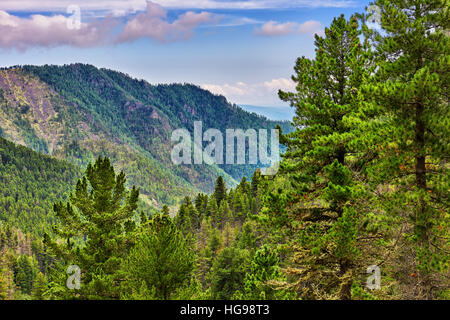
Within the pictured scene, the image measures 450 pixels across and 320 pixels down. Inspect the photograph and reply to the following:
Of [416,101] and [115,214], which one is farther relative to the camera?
[115,214]

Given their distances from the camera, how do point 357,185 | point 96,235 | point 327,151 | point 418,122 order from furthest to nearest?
1. point 96,235
2. point 327,151
3. point 357,185
4. point 418,122

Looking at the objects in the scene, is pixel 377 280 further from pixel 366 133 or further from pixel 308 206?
pixel 366 133

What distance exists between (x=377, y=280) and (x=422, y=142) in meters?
4.54

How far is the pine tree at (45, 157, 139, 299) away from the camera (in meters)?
17.9

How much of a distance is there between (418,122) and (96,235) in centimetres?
1556

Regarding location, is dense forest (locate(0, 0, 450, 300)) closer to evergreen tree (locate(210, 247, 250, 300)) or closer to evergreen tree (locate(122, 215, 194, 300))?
evergreen tree (locate(122, 215, 194, 300))

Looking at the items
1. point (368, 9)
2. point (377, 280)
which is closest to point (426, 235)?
point (377, 280)

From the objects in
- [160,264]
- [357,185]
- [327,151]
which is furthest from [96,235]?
[357,185]

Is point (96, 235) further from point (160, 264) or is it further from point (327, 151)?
point (327, 151)

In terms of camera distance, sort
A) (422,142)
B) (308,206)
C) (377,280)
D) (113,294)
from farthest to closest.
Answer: (113,294) → (308,206) → (377,280) → (422,142)

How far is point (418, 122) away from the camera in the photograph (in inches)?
397

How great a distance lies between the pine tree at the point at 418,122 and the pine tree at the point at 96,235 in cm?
1359

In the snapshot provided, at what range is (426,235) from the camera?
410 inches

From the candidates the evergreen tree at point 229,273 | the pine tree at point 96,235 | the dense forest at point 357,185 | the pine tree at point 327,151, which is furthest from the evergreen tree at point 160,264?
the evergreen tree at point 229,273
